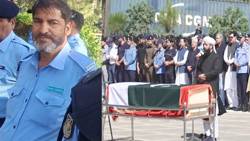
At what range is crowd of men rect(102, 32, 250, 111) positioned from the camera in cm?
1733

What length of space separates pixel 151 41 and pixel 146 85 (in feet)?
46.7

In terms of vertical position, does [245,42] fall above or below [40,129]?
below

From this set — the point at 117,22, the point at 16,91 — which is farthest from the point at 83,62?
the point at 117,22

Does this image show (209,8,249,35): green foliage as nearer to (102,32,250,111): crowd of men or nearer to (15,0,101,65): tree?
(102,32,250,111): crowd of men

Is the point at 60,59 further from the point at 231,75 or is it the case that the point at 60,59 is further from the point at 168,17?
the point at 168,17

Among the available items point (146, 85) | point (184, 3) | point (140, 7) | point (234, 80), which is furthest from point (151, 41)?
point (184, 3)

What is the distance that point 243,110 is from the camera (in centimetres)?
1762

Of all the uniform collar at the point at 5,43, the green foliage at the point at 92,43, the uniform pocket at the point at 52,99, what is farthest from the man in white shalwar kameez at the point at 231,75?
the uniform pocket at the point at 52,99

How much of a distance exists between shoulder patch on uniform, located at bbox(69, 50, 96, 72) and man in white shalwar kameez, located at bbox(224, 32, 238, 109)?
13.9m

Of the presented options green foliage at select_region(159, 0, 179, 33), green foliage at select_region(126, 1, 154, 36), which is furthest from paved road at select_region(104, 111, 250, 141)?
green foliage at select_region(159, 0, 179, 33)

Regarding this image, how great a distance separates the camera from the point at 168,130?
12883mm

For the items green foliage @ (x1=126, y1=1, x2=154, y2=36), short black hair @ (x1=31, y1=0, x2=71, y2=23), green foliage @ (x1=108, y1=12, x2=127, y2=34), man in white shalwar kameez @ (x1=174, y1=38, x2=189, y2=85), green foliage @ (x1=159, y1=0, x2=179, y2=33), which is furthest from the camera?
green foliage @ (x1=159, y1=0, x2=179, y2=33)

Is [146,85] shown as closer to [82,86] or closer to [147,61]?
[82,86]

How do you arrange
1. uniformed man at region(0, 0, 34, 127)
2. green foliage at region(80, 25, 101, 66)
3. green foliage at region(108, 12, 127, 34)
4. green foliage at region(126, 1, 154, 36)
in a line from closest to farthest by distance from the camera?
uniformed man at region(0, 0, 34, 127) < green foliage at region(80, 25, 101, 66) < green foliage at region(108, 12, 127, 34) < green foliage at region(126, 1, 154, 36)
